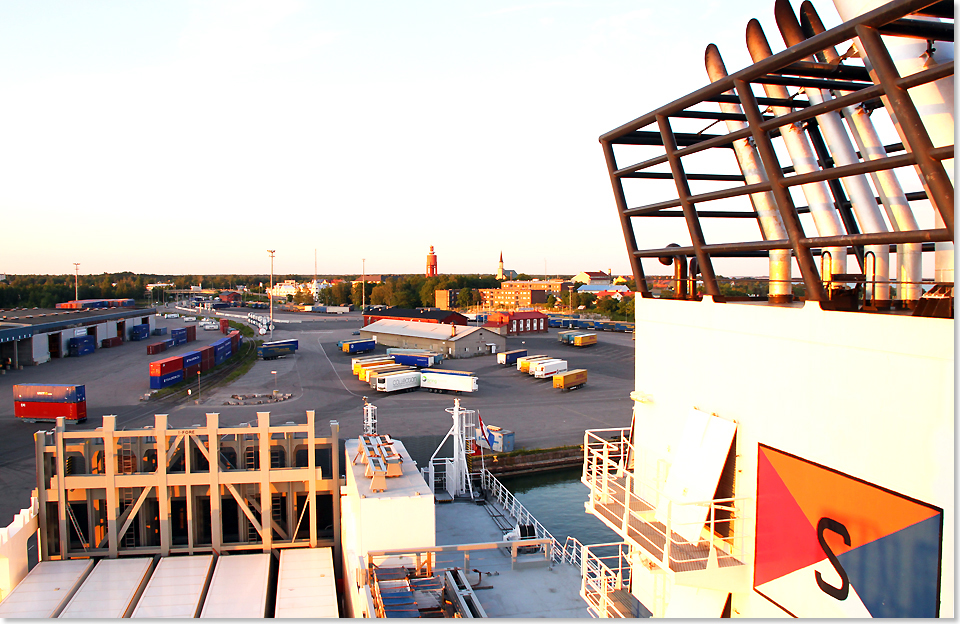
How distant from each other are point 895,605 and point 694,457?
256 cm

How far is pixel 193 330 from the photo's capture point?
237 ft

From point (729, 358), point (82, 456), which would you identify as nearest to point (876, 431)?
point (729, 358)

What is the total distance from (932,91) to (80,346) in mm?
70415

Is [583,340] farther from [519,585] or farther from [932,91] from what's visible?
[932,91]

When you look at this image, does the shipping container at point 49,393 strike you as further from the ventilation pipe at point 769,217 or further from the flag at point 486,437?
the ventilation pipe at point 769,217

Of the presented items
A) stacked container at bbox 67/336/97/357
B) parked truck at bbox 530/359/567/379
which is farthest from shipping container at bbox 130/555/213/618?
stacked container at bbox 67/336/97/357

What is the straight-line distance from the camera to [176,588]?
1359cm

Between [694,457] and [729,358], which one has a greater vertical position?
[729,358]

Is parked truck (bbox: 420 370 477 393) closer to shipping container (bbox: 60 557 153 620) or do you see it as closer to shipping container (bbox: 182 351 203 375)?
shipping container (bbox: 182 351 203 375)

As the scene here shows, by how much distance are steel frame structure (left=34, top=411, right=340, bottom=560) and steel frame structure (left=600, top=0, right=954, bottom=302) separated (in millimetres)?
11686

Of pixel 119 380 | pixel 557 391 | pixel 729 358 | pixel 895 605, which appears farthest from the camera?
pixel 119 380

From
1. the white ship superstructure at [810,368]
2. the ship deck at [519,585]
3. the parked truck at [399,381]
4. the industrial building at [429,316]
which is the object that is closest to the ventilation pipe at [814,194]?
the white ship superstructure at [810,368]

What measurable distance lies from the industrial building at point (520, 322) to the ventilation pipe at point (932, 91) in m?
66.7

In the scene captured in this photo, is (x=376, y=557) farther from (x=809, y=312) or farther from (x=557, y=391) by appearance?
(x=557, y=391)
